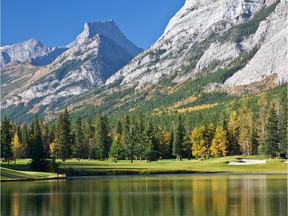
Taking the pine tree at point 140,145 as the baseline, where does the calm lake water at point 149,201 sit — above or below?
below

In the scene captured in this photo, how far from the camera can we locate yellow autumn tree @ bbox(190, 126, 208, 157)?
541 ft

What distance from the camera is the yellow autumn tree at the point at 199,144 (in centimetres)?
16475

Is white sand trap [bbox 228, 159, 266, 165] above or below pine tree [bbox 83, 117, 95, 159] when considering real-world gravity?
below

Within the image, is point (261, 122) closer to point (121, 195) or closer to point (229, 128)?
point (229, 128)

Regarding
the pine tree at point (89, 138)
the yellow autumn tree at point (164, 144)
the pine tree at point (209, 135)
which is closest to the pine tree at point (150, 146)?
the yellow autumn tree at point (164, 144)

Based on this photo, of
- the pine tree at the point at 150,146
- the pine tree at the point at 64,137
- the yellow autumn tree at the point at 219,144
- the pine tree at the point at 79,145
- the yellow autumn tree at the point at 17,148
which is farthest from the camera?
the pine tree at the point at 79,145

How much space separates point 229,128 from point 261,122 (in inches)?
375

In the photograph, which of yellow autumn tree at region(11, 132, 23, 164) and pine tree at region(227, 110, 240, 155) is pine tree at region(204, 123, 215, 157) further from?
yellow autumn tree at region(11, 132, 23, 164)

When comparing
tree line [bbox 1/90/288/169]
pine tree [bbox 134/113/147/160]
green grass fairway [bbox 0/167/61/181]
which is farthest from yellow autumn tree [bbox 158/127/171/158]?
Answer: green grass fairway [bbox 0/167/61/181]

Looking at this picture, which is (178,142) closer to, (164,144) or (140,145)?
(164,144)

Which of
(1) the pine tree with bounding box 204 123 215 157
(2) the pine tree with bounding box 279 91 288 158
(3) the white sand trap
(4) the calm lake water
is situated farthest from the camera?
(1) the pine tree with bounding box 204 123 215 157

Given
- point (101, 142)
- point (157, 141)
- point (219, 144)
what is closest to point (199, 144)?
point (219, 144)

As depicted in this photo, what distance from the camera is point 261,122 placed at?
16788cm

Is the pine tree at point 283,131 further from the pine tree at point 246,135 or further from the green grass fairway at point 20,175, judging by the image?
the green grass fairway at point 20,175
